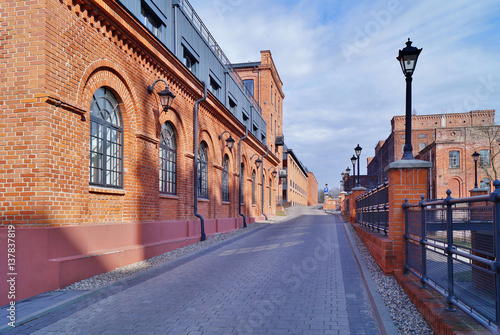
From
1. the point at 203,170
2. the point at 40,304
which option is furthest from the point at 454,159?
the point at 40,304

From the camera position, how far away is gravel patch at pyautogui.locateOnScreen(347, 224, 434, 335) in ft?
14.0

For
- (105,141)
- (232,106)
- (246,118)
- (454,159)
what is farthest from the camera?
(454,159)

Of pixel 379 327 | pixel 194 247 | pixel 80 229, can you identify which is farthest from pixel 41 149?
pixel 194 247

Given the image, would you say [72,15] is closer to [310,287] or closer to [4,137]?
[4,137]

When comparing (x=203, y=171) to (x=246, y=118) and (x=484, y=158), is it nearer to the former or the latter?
(x=246, y=118)

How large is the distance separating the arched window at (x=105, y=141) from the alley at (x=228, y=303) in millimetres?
2384

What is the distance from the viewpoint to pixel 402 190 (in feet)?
21.5

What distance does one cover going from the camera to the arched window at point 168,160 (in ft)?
39.1

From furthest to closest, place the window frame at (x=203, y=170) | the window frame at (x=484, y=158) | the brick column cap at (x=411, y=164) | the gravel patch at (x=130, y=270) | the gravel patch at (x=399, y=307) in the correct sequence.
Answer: the window frame at (x=484, y=158), the window frame at (x=203, y=170), the gravel patch at (x=130, y=270), the brick column cap at (x=411, y=164), the gravel patch at (x=399, y=307)

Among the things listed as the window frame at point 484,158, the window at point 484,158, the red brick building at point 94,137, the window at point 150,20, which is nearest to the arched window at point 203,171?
the red brick building at point 94,137

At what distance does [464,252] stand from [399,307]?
1.73 meters

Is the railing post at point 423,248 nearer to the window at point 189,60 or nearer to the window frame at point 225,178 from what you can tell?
the window at point 189,60

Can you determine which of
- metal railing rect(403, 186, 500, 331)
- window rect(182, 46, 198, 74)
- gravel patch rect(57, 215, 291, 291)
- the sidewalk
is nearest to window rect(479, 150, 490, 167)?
window rect(182, 46, 198, 74)

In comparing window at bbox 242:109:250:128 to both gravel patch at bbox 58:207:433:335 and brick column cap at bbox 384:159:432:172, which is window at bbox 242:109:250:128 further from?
brick column cap at bbox 384:159:432:172
